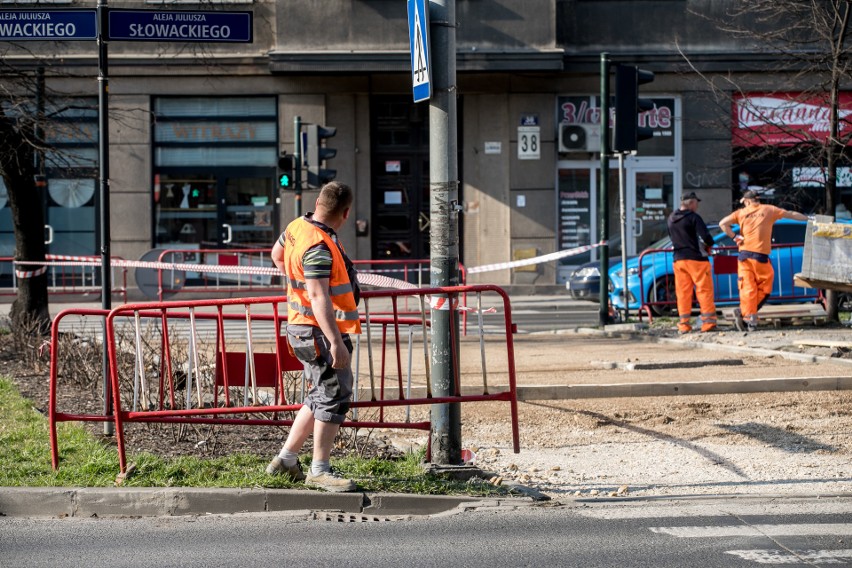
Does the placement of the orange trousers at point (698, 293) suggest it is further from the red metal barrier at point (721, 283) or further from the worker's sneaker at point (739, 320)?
the red metal barrier at point (721, 283)

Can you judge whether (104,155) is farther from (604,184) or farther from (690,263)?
(604,184)

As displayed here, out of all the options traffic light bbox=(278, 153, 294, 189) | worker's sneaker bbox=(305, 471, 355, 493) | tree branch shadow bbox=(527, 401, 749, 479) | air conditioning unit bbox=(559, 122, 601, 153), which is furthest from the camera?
air conditioning unit bbox=(559, 122, 601, 153)

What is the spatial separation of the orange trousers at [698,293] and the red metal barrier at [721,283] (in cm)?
185

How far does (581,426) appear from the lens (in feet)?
29.7

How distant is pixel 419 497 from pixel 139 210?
18.5 m

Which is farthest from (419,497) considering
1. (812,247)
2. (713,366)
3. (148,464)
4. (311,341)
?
(812,247)

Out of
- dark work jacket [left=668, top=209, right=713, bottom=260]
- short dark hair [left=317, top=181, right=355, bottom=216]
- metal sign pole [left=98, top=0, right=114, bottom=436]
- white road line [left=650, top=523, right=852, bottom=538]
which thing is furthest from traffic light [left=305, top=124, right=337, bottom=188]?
white road line [left=650, top=523, right=852, bottom=538]

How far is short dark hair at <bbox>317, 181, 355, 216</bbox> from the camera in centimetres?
677

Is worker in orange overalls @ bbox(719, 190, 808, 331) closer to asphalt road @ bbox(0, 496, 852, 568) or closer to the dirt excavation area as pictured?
the dirt excavation area

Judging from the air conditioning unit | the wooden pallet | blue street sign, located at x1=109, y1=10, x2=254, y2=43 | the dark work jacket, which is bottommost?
the wooden pallet

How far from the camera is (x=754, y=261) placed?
15227 millimetres

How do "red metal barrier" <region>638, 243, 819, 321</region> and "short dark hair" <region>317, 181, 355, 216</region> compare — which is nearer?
"short dark hair" <region>317, 181, 355, 216</region>

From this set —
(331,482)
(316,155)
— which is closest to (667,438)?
(331,482)

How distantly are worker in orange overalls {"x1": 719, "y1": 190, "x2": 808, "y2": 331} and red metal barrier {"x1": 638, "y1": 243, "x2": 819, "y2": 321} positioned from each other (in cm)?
193
